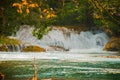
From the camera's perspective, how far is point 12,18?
18.6 m

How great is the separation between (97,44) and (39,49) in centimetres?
1249

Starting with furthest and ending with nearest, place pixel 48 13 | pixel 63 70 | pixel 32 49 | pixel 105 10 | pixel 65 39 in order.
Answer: pixel 65 39
pixel 32 49
pixel 63 70
pixel 48 13
pixel 105 10

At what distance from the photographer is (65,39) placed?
56719 millimetres

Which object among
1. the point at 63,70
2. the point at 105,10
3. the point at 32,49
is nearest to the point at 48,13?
the point at 105,10

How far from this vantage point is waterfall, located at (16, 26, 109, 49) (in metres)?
55.7

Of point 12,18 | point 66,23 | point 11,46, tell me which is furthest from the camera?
point 66,23

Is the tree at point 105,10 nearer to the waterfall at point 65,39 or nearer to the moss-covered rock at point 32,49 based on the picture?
the moss-covered rock at point 32,49

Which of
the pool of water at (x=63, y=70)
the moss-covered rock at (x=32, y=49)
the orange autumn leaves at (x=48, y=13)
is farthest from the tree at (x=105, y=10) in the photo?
the moss-covered rock at (x=32, y=49)

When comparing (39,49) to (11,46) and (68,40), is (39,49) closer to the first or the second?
(11,46)

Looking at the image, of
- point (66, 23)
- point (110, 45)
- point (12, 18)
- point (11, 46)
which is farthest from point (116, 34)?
point (12, 18)

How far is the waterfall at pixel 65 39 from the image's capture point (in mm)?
55688

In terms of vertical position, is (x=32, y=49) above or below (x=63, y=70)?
above

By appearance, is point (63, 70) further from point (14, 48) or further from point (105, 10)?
point (14, 48)

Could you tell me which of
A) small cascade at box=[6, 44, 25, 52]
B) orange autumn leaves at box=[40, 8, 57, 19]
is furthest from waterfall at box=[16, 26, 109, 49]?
orange autumn leaves at box=[40, 8, 57, 19]
